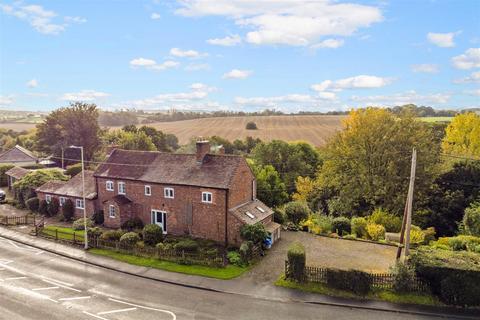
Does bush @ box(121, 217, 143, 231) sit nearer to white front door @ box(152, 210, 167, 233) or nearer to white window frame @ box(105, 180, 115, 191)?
white front door @ box(152, 210, 167, 233)

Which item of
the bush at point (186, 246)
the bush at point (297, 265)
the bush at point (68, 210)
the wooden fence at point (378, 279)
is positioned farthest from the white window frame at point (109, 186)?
the wooden fence at point (378, 279)

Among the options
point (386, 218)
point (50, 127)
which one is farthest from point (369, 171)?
point (50, 127)

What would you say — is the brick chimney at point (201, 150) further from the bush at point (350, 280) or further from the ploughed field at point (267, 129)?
the ploughed field at point (267, 129)

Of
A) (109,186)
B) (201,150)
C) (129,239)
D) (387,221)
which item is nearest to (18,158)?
(109,186)

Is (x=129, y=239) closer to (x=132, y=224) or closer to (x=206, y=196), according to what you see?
(x=132, y=224)

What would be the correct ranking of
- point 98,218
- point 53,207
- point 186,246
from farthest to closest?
point 53,207 → point 98,218 → point 186,246

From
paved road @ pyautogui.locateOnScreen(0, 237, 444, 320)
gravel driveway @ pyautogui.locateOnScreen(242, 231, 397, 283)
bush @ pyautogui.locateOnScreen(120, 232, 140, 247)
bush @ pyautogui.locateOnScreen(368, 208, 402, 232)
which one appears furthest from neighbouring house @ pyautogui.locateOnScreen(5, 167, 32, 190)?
bush @ pyautogui.locateOnScreen(368, 208, 402, 232)

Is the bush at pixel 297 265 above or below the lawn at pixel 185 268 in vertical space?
above
